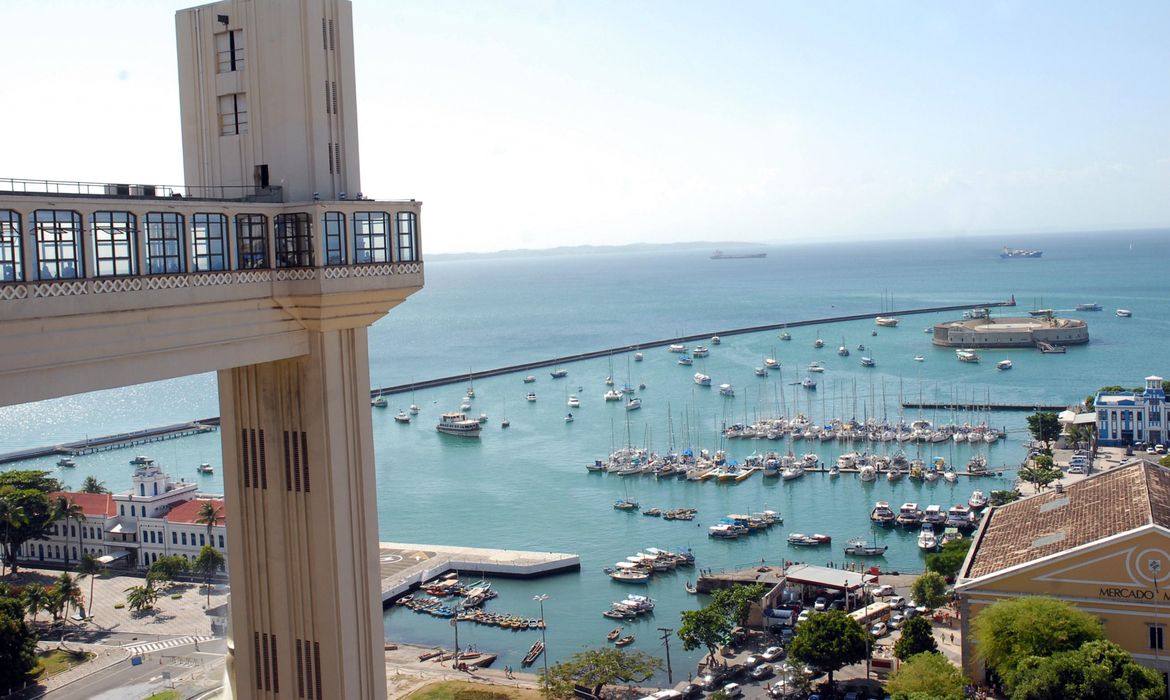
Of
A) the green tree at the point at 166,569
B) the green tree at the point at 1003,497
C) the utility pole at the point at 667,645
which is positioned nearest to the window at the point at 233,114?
the utility pole at the point at 667,645

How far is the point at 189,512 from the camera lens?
4084 cm

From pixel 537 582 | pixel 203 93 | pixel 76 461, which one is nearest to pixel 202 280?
pixel 203 93

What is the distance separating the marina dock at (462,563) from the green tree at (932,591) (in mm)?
14091

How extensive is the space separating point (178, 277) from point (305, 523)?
10.3 ft

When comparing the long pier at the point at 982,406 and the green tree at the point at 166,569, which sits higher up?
the long pier at the point at 982,406

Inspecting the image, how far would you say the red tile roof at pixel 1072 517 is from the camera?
22688 millimetres

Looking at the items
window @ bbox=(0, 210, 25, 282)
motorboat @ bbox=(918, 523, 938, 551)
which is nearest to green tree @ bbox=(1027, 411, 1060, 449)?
motorboat @ bbox=(918, 523, 938, 551)

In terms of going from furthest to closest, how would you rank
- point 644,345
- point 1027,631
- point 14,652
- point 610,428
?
point 644,345 < point 610,428 < point 14,652 < point 1027,631

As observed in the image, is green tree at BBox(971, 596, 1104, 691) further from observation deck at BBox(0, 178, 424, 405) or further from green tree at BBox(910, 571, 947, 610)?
observation deck at BBox(0, 178, 424, 405)

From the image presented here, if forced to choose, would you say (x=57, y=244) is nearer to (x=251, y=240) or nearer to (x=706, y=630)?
(x=251, y=240)

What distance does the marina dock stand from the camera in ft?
129

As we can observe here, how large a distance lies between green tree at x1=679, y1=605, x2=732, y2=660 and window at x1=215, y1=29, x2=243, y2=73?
72.4 ft

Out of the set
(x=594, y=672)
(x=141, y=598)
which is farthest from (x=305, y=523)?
(x=141, y=598)

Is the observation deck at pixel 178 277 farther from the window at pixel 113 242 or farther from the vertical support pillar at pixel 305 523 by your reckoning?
the vertical support pillar at pixel 305 523
